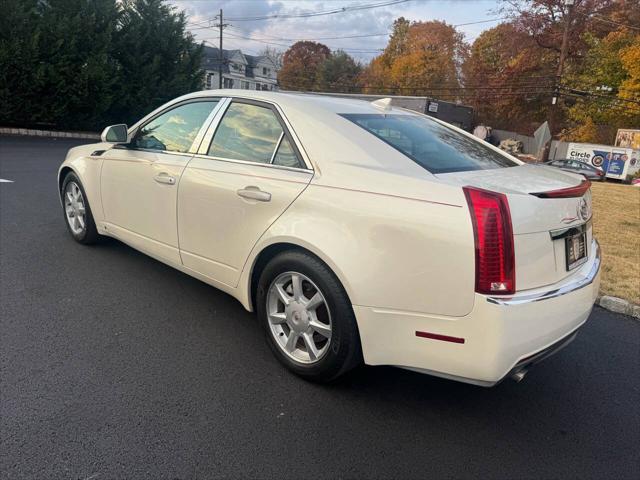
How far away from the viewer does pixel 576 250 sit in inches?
106

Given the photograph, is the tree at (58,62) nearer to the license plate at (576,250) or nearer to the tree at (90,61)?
the tree at (90,61)

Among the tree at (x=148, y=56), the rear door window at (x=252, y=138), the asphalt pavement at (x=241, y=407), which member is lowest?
the asphalt pavement at (x=241, y=407)

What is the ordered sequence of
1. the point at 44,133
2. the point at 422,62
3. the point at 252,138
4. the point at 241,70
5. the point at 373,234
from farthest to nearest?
the point at 241,70 < the point at 422,62 < the point at 44,133 < the point at 252,138 < the point at 373,234

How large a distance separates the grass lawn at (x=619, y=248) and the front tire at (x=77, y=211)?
5.14m

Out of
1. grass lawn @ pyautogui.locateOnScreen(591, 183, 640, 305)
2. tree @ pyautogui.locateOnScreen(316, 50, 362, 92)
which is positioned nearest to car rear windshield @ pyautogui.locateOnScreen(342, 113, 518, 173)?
grass lawn @ pyautogui.locateOnScreen(591, 183, 640, 305)

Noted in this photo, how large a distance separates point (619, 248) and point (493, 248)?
6.00 meters

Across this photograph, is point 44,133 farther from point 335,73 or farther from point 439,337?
point 335,73

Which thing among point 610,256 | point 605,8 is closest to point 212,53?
point 605,8

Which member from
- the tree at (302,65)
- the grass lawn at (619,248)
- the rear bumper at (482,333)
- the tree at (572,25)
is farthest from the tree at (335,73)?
the rear bumper at (482,333)

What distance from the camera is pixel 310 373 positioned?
2.87m

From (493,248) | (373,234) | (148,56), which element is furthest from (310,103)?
(148,56)

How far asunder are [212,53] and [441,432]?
76692mm

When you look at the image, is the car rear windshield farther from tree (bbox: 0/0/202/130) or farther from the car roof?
tree (bbox: 0/0/202/130)

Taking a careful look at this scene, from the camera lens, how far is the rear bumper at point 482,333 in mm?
2232
